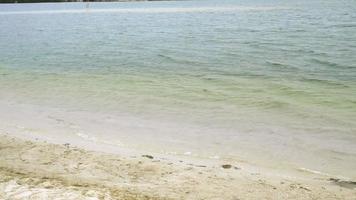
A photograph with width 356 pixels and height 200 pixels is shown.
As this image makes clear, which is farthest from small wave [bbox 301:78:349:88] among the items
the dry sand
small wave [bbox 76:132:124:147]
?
small wave [bbox 76:132:124:147]

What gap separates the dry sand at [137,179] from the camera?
265 inches

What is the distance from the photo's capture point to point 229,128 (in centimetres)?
1145

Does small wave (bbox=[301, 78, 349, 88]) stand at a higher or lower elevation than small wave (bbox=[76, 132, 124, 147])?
higher

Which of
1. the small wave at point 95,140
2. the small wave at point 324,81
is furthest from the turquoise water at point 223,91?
the small wave at point 95,140

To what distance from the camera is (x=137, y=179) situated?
7543mm

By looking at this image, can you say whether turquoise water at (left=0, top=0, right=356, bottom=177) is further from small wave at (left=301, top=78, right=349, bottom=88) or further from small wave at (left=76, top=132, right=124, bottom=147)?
small wave at (left=76, top=132, right=124, bottom=147)

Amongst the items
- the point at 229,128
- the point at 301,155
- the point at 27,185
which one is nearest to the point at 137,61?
the point at 229,128

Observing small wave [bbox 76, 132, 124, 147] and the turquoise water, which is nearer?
the turquoise water

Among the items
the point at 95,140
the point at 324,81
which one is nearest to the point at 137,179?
the point at 95,140

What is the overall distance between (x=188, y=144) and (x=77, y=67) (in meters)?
15.5

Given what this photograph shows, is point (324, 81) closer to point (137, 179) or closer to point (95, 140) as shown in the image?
point (95, 140)

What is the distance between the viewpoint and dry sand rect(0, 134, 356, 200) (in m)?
6.72

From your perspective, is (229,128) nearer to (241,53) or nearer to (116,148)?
(116,148)

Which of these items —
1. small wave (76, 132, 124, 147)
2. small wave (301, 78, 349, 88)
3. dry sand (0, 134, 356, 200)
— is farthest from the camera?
small wave (301, 78, 349, 88)
